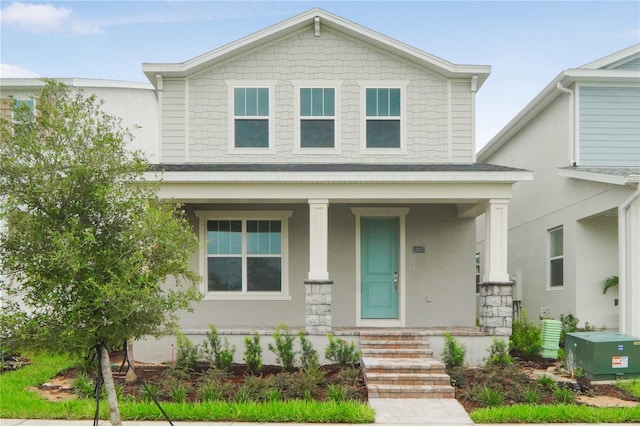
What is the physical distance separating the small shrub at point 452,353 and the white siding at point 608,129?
18.2 ft

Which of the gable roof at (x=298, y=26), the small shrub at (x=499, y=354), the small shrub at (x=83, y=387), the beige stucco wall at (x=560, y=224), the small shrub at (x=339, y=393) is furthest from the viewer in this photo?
the beige stucco wall at (x=560, y=224)

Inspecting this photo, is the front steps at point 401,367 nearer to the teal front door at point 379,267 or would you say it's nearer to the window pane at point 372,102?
the teal front door at point 379,267

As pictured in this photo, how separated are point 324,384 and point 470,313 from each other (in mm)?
4768

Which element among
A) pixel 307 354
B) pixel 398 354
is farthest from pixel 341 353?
pixel 398 354

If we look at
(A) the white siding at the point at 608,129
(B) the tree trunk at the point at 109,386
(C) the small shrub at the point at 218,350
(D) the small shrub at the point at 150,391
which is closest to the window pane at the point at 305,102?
(C) the small shrub at the point at 218,350

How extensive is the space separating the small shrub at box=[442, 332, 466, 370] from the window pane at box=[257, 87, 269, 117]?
590 centimetres

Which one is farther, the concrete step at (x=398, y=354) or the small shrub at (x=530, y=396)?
the concrete step at (x=398, y=354)

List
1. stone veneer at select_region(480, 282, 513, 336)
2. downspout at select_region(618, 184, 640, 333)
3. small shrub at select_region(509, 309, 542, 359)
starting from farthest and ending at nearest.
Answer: small shrub at select_region(509, 309, 542, 359), downspout at select_region(618, 184, 640, 333), stone veneer at select_region(480, 282, 513, 336)

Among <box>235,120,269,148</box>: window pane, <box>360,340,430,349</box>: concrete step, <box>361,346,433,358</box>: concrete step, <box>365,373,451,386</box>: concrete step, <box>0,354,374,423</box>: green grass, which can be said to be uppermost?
<box>235,120,269,148</box>: window pane

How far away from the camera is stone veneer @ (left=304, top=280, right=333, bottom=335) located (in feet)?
34.6

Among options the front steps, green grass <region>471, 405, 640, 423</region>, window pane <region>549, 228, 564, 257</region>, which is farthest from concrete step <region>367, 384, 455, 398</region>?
window pane <region>549, 228, 564, 257</region>

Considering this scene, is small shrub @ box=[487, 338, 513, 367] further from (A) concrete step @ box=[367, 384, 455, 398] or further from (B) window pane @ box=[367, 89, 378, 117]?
(B) window pane @ box=[367, 89, 378, 117]

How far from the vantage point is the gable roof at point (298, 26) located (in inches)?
481

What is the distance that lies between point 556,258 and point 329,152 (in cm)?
616
